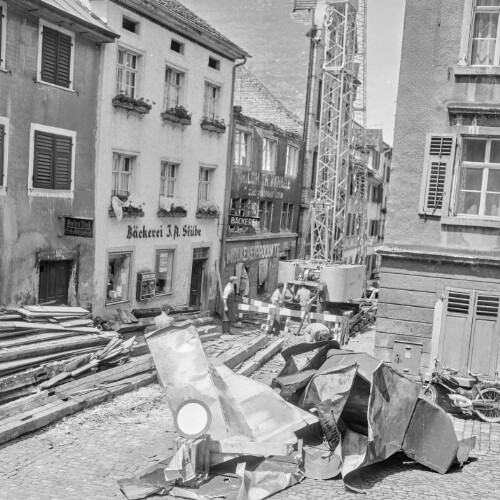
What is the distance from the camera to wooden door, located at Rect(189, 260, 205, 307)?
26875mm

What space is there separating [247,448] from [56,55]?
1223cm

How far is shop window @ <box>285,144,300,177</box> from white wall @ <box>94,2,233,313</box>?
8462 mm

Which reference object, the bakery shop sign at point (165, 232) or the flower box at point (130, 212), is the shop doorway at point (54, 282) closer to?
the flower box at point (130, 212)

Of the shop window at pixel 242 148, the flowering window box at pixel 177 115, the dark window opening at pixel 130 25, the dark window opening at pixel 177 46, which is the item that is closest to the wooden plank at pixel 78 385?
the flowering window box at pixel 177 115

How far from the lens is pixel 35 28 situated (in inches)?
677

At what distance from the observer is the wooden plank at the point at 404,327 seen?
637 inches

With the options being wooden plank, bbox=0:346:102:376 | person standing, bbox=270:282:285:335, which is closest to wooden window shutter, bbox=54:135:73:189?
wooden plank, bbox=0:346:102:376

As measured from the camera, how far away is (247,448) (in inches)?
384

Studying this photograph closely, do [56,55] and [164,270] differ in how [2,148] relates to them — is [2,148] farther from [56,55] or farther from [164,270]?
[164,270]

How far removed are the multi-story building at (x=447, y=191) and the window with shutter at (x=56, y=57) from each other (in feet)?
27.9

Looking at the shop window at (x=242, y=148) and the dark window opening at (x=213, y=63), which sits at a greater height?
the dark window opening at (x=213, y=63)

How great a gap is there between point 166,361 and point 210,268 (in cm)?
1704

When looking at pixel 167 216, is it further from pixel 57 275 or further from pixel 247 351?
pixel 247 351

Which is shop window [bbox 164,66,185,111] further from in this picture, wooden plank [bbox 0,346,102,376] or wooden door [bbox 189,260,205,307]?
wooden plank [bbox 0,346,102,376]
